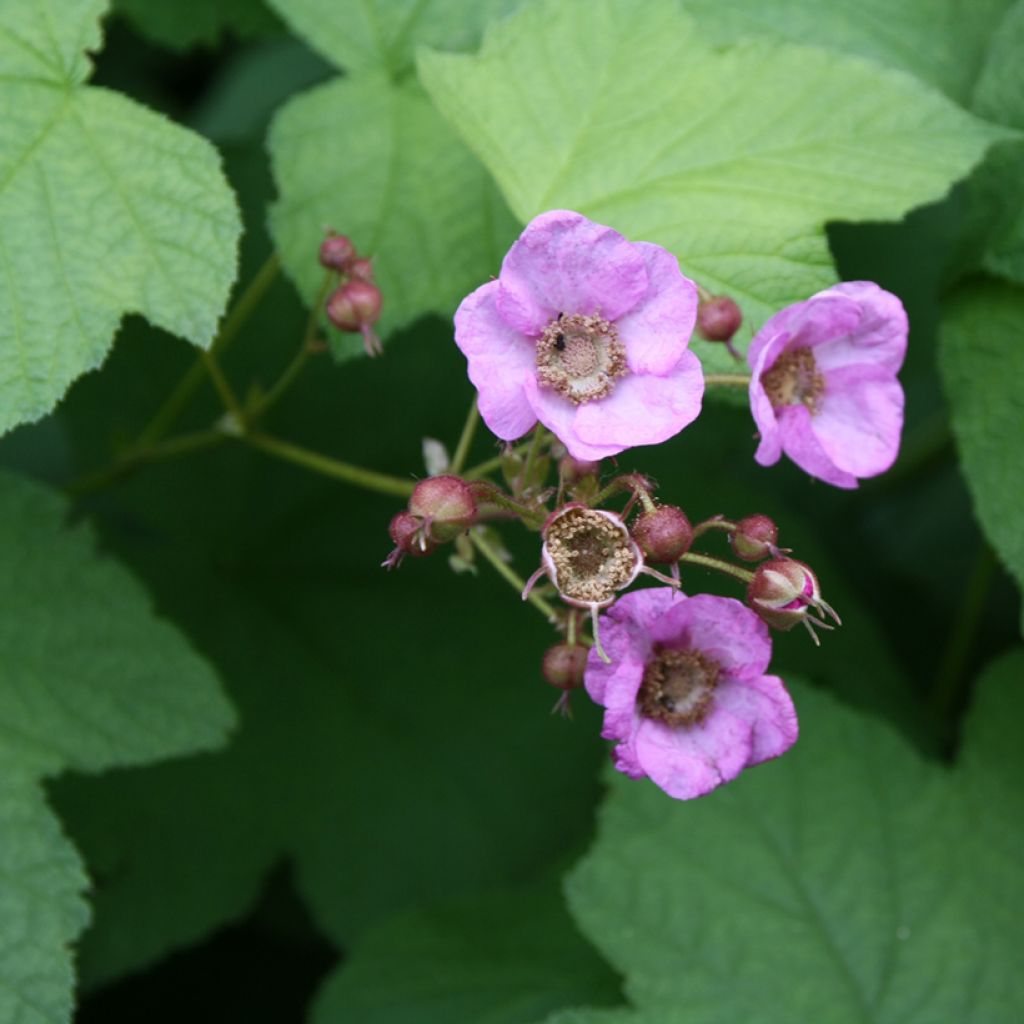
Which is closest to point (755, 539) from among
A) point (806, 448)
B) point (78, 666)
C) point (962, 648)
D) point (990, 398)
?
point (806, 448)

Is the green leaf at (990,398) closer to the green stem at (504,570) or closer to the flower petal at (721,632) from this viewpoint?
the flower petal at (721,632)

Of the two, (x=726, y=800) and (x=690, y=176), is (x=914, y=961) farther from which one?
(x=690, y=176)

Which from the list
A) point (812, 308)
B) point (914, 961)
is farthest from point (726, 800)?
point (812, 308)

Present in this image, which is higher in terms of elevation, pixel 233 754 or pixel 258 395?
pixel 258 395

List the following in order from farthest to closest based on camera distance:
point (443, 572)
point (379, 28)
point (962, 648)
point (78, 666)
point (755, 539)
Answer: point (443, 572), point (962, 648), point (379, 28), point (78, 666), point (755, 539)

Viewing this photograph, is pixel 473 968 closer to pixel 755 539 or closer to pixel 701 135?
pixel 755 539

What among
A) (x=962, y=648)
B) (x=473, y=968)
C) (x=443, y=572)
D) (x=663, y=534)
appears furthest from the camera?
(x=443, y=572)

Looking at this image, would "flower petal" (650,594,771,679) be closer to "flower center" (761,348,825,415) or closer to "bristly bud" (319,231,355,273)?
"flower center" (761,348,825,415)
